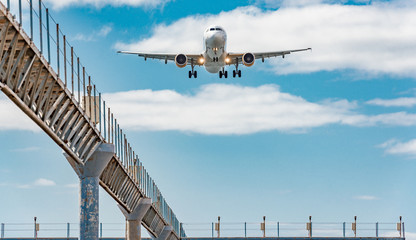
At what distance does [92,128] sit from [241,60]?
57461 mm

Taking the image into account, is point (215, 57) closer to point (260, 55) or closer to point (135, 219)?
point (260, 55)

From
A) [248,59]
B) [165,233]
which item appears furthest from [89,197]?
[248,59]

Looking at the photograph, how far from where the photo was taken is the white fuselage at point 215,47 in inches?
3246

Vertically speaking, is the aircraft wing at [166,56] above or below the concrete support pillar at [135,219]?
above

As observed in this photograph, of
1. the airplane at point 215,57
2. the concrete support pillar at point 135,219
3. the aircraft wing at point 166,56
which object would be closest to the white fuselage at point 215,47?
the airplane at point 215,57

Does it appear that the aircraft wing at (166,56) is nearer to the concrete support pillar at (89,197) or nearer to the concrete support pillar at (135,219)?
the concrete support pillar at (135,219)

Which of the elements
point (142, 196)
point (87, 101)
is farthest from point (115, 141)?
point (142, 196)

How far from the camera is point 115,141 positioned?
47.6 meters

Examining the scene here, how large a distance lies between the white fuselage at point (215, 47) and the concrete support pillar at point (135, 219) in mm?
28370

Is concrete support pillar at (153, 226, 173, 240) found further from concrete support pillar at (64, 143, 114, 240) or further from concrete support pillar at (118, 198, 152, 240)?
concrete support pillar at (64, 143, 114, 240)

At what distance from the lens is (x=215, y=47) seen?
8275 centimetres

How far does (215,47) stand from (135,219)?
30.6 meters

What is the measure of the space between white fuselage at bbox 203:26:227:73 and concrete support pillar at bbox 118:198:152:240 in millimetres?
28370

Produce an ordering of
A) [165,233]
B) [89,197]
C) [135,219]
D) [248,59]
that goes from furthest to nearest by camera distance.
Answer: [248,59], [165,233], [135,219], [89,197]
